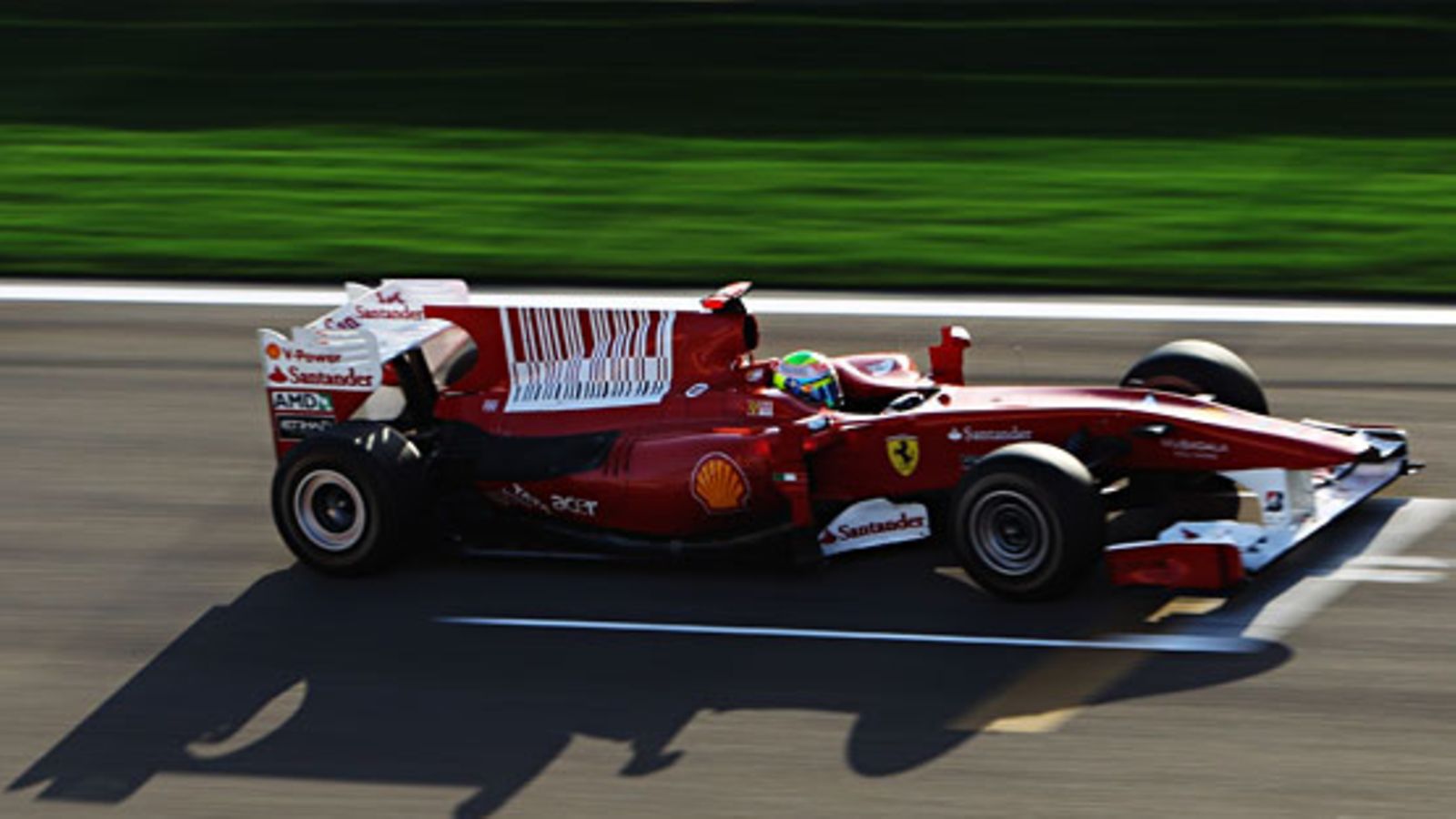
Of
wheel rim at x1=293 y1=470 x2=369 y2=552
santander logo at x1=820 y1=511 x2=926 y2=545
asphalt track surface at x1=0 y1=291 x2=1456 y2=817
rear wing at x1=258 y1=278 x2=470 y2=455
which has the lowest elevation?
asphalt track surface at x1=0 y1=291 x2=1456 y2=817

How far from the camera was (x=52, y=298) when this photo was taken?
58.9 ft

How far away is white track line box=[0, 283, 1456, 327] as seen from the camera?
53.2 ft

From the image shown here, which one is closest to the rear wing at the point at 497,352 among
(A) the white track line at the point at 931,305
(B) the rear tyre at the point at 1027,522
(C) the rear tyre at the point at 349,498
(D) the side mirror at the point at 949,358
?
(C) the rear tyre at the point at 349,498

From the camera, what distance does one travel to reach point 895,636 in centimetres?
1034

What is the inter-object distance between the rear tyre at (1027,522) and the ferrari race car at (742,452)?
1cm

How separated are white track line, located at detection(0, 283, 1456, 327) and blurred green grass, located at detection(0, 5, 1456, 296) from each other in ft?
1.39

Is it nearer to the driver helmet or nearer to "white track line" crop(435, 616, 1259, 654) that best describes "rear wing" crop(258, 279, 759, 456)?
the driver helmet

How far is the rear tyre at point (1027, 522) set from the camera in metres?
10.1

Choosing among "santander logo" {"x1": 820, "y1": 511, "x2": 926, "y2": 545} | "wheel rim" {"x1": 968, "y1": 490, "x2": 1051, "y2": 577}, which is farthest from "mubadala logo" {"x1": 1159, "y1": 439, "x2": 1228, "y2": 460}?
"santander logo" {"x1": 820, "y1": 511, "x2": 926, "y2": 545}

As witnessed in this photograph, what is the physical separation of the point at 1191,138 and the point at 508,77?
723 centimetres

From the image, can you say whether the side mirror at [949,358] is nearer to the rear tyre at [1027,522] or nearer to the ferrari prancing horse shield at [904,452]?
the ferrari prancing horse shield at [904,452]

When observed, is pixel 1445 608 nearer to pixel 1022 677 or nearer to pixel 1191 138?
pixel 1022 677

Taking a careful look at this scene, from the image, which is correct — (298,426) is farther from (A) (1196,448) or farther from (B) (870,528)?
(A) (1196,448)

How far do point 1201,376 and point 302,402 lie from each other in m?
4.56
